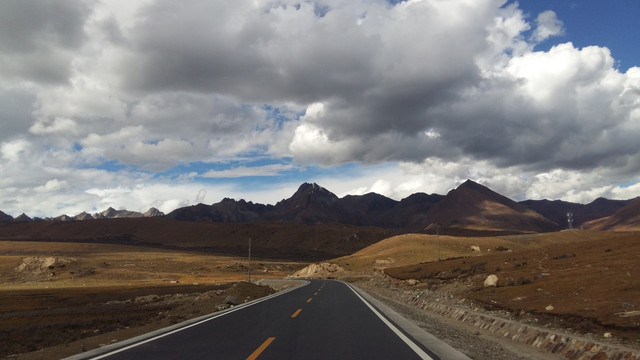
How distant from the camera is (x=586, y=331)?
13.3 meters

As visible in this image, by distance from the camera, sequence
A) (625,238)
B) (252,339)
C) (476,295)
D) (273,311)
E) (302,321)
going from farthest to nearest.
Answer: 1. (625,238)
2. (476,295)
3. (273,311)
4. (302,321)
5. (252,339)

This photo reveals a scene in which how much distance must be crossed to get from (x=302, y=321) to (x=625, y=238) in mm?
44594

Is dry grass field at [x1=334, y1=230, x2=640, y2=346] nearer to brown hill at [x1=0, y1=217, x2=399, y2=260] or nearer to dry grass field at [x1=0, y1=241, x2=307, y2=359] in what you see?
dry grass field at [x1=0, y1=241, x2=307, y2=359]

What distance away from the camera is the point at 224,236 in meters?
186

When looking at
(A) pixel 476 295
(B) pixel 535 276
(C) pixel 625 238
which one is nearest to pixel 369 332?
(A) pixel 476 295

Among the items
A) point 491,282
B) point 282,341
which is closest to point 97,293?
point 491,282

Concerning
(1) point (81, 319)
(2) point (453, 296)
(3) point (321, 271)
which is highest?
(2) point (453, 296)

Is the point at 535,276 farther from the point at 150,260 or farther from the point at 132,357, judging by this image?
the point at 150,260

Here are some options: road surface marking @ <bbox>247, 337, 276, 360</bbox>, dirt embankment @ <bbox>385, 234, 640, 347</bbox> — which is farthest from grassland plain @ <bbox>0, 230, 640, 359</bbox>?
road surface marking @ <bbox>247, 337, 276, 360</bbox>

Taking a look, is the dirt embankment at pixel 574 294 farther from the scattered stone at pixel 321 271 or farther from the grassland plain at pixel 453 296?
the scattered stone at pixel 321 271

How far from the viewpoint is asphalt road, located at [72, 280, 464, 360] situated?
9.27 metres

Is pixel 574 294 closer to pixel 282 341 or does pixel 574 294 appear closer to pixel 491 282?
pixel 491 282

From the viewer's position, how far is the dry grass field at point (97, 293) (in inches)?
863

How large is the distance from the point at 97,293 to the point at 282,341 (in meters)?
51.4
